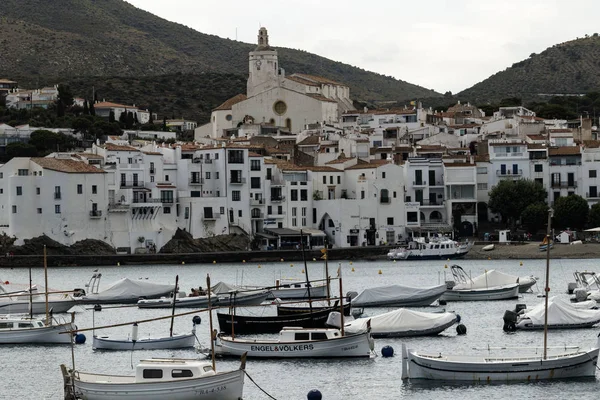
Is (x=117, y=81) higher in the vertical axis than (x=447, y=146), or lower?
higher

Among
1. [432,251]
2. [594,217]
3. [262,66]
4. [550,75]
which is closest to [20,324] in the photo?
[432,251]

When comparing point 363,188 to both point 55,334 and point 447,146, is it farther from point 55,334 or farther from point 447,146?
point 55,334

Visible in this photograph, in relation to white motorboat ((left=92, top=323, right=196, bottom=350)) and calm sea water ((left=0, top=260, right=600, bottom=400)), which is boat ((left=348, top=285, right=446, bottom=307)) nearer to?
calm sea water ((left=0, top=260, right=600, bottom=400))

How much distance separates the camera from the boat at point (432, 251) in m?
92.8

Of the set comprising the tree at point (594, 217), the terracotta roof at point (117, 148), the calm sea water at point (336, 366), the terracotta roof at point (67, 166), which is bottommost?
the calm sea water at point (336, 366)

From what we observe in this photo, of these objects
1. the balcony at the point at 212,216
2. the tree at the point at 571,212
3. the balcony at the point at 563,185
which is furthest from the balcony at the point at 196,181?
the balcony at the point at 563,185

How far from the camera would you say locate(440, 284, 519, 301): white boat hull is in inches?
2446

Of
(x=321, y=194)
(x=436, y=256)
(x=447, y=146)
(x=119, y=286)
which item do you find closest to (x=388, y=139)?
(x=447, y=146)

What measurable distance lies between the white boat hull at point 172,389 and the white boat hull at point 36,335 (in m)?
14.7

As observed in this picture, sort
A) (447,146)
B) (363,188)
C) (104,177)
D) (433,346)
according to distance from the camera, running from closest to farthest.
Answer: (433,346)
(104,177)
(363,188)
(447,146)

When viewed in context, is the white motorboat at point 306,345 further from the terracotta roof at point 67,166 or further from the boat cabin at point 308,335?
the terracotta roof at point 67,166

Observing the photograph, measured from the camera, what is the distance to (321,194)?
102438 mm

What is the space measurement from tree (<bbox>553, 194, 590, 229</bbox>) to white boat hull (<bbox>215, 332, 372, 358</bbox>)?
185ft

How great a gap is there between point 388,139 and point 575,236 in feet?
84.1
